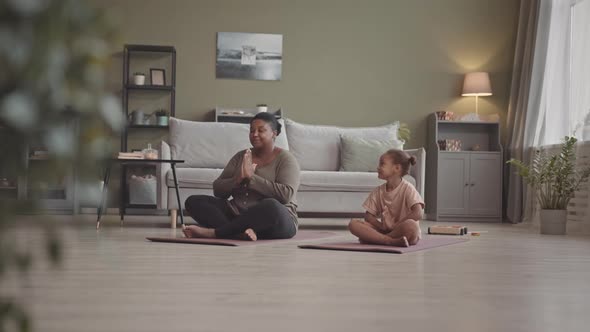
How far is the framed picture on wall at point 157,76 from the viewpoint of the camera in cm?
788

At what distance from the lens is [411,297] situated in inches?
89.8

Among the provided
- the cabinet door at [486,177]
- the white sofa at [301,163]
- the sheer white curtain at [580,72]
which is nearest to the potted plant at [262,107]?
the white sofa at [301,163]

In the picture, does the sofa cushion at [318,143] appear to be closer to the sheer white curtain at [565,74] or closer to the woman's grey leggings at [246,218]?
the sheer white curtain at [565,74]

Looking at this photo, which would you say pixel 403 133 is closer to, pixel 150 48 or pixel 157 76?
pixel 157 76

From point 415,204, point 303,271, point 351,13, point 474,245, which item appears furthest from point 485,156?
point 303,271

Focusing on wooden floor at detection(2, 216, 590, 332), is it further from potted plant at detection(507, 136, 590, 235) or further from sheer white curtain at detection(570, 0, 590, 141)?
sheer white curtain at detection(570, 0, 590, 141)

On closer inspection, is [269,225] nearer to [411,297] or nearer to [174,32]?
[411,297]

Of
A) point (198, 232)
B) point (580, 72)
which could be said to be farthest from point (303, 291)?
point (580, 72)

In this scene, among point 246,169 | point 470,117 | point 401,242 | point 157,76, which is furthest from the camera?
point 470,117

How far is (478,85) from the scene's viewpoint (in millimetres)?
8062

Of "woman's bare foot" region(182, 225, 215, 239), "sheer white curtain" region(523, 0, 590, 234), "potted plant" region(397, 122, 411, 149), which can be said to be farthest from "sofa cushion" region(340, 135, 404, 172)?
"woman's bare foot" region(182, 225, 215, 239)

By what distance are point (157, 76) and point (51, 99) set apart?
25.4ft

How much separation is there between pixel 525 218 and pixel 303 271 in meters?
5.11

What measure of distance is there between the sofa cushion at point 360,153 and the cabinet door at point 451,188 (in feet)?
4.20
